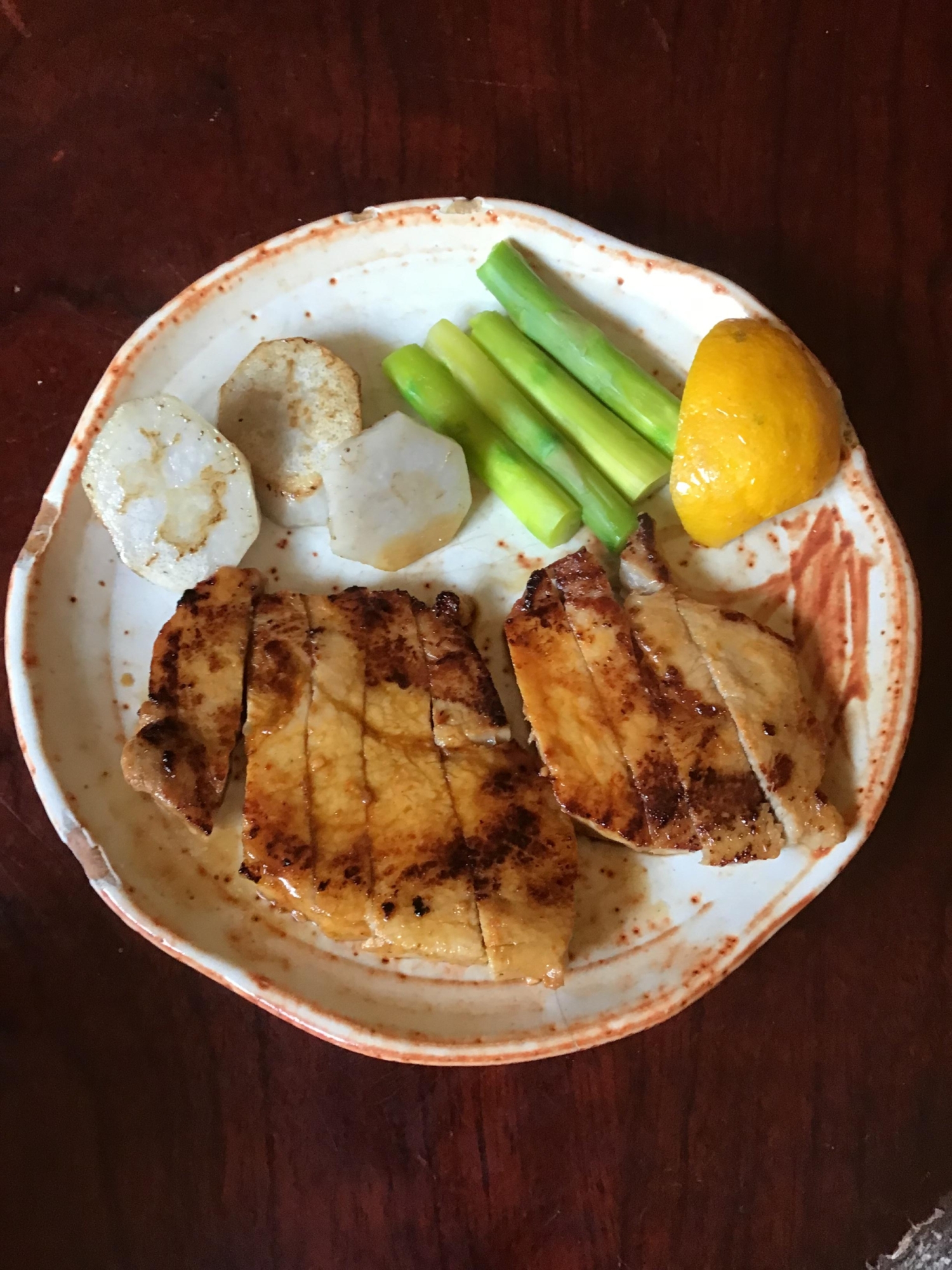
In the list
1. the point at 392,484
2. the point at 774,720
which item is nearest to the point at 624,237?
the point at 392,484

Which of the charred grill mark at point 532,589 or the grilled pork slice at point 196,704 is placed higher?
the charred grill mark at point 532,589

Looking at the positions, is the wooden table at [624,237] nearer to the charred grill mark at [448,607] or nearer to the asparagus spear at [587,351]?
the asparagus spear at [587,351]

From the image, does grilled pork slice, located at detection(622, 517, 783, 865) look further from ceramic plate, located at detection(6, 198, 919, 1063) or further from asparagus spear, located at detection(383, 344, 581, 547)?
asparagus spear, located at detection(383, 344, 581, 547)

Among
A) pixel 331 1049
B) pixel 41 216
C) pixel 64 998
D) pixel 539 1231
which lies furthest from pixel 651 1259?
pixel 41 216

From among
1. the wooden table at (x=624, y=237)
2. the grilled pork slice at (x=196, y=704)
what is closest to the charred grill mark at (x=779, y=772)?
the wooden table at (x=624, y=237)

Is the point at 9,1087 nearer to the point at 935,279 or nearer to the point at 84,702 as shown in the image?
the point at 84,702
